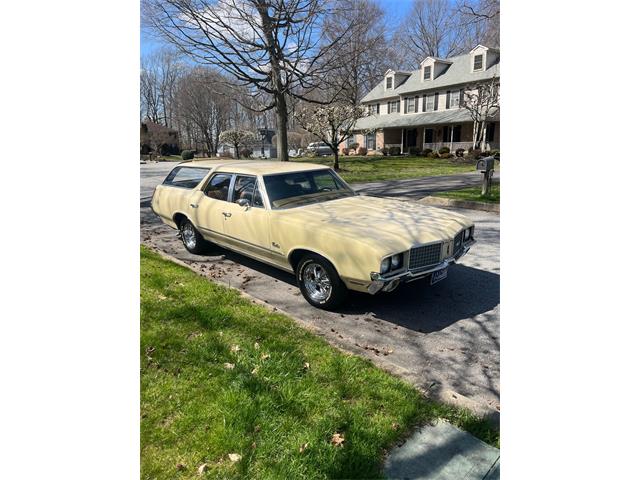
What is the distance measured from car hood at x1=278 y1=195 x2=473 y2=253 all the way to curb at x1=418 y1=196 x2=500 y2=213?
535 cm

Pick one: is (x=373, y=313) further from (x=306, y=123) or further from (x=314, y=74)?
(x=306, y=123)

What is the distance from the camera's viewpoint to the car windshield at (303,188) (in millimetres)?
5031

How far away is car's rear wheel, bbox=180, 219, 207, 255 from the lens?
21.2ft

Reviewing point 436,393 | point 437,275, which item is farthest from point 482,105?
point 436,393

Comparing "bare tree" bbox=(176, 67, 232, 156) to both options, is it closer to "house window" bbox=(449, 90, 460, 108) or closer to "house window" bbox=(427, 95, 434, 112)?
"house window" bbox=(427, 95, 434, 112)

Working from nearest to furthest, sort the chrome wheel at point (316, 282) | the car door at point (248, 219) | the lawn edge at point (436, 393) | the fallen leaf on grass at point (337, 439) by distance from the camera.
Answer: the fallen leaf on grass at point (337, 439) < the lawn edge at point (436, 393) < the chrome wheel at point (316, 282) < the car door at point (248, 219)

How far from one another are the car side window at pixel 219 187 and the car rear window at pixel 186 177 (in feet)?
1.24

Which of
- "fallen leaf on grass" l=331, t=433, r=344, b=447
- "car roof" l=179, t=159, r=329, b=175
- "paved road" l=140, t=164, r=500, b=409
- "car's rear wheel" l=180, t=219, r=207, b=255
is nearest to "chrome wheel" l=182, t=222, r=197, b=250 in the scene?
"car's rear wheel" l=180, t=219, r=207, b=255

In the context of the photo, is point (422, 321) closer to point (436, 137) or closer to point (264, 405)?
point (264, 405)

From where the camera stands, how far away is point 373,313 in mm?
4391

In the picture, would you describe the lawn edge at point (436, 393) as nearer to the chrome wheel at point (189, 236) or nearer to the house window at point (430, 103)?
the chrome wheel at point (189, 236)

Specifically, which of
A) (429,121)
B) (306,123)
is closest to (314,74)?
(306,123)

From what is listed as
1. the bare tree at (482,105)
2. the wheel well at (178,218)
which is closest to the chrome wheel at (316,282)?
the wheel well at (178,218)

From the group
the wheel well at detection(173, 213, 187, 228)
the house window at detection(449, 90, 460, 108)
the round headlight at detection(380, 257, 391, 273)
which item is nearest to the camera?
the round headlight at detection(380, 257, 391, 273)
